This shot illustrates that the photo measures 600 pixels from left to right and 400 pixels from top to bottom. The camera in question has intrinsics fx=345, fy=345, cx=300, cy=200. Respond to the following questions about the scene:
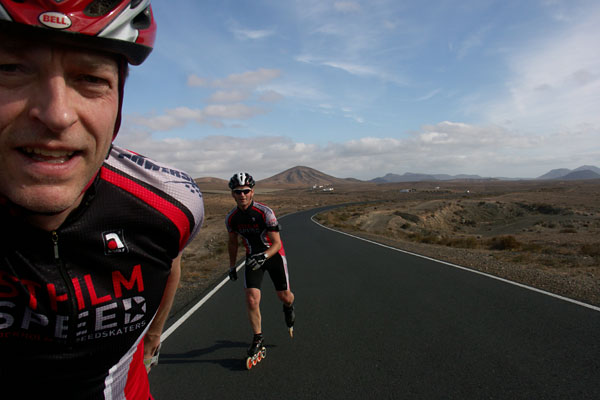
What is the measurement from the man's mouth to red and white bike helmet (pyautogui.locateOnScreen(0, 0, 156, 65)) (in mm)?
311

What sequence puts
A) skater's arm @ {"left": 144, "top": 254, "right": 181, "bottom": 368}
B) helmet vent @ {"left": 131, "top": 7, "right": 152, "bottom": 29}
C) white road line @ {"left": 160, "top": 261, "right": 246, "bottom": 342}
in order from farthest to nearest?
1. white road line @ {"left": 160, "top": 261, "right": 246, "bottom": 342}
2. skater's arm @ {"left": 144, "top": 254, "right": 181, "bottom": 368}
3. helmet vent @ {"left": 131, "top": 7, "right": 152, "bottom": 29}

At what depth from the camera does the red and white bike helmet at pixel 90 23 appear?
924 millimetres

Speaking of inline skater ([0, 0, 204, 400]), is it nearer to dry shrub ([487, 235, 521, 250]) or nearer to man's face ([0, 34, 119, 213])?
man's face ([0, 34, 119, 213])

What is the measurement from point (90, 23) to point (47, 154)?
0.42m

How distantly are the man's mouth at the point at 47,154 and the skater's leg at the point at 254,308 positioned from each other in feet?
13.3

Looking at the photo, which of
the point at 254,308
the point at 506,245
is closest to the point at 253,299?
the point at 254,308

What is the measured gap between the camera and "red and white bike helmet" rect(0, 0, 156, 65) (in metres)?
0.92

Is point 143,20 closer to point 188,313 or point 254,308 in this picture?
point 254,308

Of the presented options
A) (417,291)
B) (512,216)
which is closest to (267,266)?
(417,291)

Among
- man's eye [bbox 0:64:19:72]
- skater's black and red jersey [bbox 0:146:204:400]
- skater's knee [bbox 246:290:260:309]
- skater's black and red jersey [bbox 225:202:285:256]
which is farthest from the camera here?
skater's black and red jersey [bbox 225:202:285:256]

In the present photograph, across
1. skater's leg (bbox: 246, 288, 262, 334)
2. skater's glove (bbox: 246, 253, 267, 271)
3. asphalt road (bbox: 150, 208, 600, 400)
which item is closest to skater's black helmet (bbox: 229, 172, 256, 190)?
skater's glove (bbox: 246, 253, 267, 271)

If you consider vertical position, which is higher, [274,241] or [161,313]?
[161,313]

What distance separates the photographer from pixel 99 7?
113 centimetres

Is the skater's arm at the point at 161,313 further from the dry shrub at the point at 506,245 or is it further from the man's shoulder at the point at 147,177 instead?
the dry shrub at the point at 506,245
